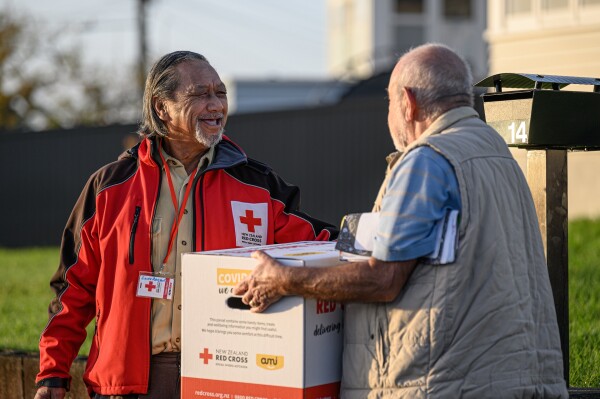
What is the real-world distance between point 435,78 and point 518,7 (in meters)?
12.7

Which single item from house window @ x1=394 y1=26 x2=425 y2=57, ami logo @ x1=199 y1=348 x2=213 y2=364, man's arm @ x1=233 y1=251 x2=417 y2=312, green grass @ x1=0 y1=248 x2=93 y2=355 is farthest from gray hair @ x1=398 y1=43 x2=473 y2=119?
house window @ x1=394 y1=26 x2=425 y2=57

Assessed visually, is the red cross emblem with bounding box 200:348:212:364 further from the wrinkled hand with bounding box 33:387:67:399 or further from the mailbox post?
the mailbox post

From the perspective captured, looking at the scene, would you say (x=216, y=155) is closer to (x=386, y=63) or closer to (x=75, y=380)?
(x=75, y=380)

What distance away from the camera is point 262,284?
382 cm

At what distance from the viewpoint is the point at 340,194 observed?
63.5 feet

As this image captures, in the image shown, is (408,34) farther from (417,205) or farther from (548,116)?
(417,205)

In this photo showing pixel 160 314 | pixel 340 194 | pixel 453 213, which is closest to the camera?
pixel 453 213

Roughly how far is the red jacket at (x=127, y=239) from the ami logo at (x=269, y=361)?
793 millimetres

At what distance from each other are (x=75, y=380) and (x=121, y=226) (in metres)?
2.90

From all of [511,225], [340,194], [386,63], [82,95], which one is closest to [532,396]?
[511,225]

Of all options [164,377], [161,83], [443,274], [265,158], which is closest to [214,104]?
[161,83]

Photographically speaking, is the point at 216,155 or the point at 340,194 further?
the point at 340,194

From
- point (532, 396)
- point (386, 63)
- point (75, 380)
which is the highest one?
point (386, 63)

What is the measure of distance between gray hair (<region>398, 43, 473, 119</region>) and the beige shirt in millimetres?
1311
